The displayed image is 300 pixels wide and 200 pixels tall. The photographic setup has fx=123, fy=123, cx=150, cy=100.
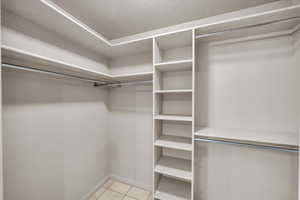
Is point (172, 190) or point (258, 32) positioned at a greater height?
point (258, 32)

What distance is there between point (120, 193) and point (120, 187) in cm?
13

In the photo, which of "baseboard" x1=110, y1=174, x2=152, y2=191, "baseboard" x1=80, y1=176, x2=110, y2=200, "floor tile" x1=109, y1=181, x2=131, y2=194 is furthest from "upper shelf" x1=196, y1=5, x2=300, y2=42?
"baseboard" x1=80, y1=176, x2=110, y2=200

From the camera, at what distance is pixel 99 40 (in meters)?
1.57

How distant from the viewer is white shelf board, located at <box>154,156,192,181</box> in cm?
137

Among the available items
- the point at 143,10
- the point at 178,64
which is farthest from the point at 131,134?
the point at 143,10

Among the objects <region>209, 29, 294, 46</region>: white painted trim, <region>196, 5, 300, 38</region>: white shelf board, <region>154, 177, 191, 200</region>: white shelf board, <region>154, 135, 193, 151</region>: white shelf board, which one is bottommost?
<region>154, 177, 191, 200</region>: white shelf board

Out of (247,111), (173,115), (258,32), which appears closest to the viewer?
(258,32)

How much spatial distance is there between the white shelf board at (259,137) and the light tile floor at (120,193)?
1.41m

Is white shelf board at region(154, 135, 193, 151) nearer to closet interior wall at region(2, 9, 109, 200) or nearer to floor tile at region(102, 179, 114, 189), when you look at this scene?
closet interior wall at region(2, 9, 109, 200)

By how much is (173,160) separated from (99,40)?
1.85m

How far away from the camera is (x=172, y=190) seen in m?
1.54

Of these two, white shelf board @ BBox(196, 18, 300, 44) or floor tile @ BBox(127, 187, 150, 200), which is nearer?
white shelf board @ BBox(196, 18, 300, 44)

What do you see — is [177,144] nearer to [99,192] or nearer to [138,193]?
[138,193]

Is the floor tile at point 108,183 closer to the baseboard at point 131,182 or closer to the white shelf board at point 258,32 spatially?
the baseboard at point 131,182
